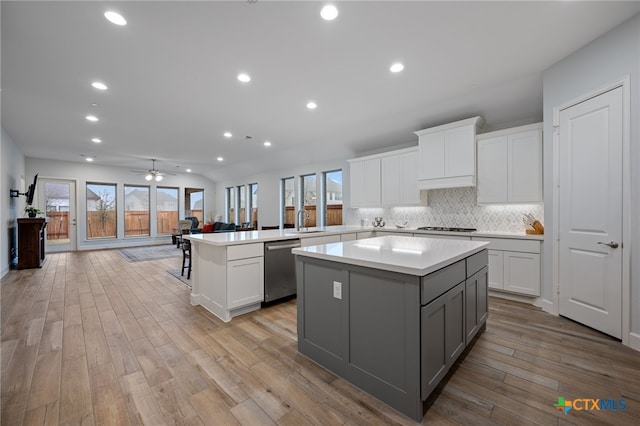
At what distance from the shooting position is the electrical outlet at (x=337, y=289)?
6.18 ft

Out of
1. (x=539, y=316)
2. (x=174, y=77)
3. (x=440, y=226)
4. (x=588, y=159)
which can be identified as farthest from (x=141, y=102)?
(x=539, y=316)

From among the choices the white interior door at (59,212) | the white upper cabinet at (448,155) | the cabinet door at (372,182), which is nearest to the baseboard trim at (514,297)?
the white upper cabinet at (448,155)

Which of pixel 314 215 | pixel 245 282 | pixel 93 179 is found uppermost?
pixel 93 179

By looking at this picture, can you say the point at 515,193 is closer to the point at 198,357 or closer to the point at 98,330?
the point at 198,357

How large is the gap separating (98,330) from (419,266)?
327 cm

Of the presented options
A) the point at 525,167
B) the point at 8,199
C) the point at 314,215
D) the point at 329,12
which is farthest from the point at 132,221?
the point at 525,167

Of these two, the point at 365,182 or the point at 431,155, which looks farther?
the point at 365,182

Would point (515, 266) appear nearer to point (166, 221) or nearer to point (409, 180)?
point (409, 180)

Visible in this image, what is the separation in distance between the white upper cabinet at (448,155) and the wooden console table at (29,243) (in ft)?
26.8

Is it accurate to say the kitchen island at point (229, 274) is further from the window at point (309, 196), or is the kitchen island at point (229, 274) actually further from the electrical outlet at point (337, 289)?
the window at point (309, 196)

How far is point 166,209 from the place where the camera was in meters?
10.3

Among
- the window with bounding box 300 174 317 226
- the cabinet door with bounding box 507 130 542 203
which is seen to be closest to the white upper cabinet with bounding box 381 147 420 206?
the cabinet door with bounding box 507 130 542 203

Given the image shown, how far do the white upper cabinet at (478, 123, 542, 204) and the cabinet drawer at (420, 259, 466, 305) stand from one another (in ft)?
7.94

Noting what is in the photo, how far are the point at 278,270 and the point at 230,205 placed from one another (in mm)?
8549
